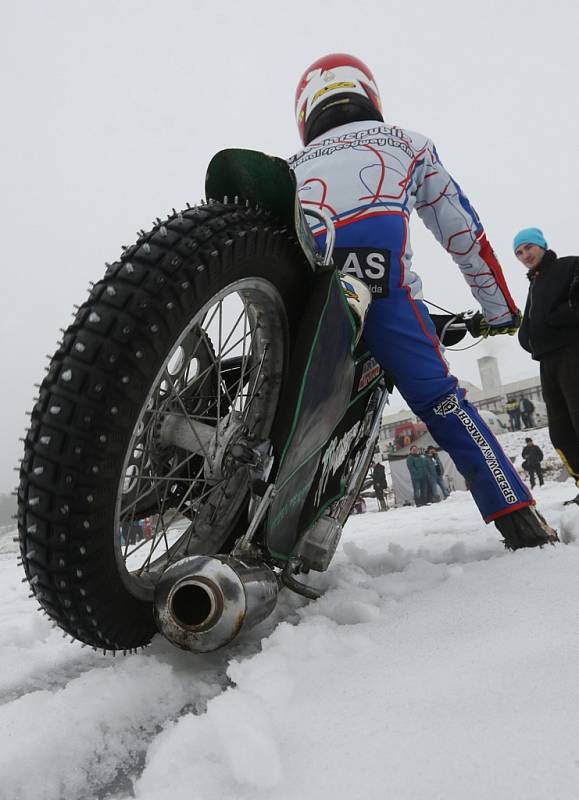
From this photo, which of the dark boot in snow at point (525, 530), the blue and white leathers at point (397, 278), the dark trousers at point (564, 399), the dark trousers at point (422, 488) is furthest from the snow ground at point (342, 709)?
the dark trousers at point (422, 488)

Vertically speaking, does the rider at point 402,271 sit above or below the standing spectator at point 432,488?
above

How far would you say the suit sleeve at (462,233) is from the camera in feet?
6.74

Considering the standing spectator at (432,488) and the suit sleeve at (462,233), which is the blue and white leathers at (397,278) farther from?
the standing spectator at (432,488)

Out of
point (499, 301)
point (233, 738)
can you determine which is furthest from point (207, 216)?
point (499, 301)

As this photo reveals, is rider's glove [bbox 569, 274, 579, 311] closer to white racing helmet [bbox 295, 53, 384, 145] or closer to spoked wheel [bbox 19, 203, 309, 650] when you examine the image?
white racing helmet [bbox 295, 53, 384, 145]

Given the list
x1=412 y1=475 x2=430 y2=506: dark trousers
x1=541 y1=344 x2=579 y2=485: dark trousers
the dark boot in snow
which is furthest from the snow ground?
x1=412 y1=475 x2=430 y2=506: dark trousers

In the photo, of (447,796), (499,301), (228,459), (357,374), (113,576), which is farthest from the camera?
(499,301)

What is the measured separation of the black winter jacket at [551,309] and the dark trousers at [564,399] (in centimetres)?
6

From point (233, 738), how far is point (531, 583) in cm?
75

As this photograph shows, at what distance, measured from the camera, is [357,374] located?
5.96 ft

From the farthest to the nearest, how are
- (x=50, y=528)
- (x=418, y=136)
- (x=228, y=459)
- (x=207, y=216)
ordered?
1. (x=418, y=136)
2. (x=228, y=459)
3. (x=207, y=216)
4. (x=50, y=528)

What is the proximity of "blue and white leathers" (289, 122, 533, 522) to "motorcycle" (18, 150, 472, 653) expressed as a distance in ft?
0.55

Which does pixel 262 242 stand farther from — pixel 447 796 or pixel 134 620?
pixel 447 796

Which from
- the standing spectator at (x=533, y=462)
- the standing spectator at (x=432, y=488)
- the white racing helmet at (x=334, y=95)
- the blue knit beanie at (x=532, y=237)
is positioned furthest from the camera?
the standing spectator at (x=533, y=462)
